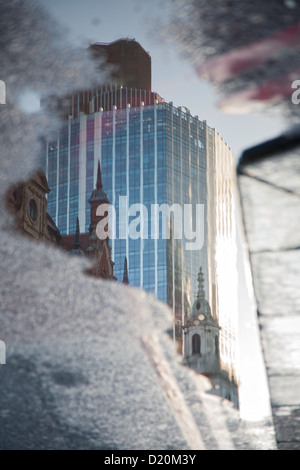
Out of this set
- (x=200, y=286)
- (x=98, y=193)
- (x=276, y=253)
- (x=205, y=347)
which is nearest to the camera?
(x=276, y=253)

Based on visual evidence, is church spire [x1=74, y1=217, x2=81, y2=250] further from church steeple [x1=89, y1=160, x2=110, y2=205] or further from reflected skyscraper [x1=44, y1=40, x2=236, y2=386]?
church steeple [x1=89, y1=160, x2=110, y2=205]

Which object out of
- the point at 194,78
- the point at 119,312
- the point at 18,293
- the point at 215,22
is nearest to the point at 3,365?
the point at 18,293

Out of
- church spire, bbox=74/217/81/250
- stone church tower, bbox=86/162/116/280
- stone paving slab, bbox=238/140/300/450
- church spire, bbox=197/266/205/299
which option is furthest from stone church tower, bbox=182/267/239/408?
church spire, bbox=74/217/81/250

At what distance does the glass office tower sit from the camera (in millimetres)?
4012

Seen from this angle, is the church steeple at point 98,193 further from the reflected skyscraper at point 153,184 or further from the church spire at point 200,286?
the church spire at point 200,286

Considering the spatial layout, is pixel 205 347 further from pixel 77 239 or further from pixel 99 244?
Answer: pixel 77 239

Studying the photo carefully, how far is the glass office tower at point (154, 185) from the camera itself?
401 centimetres

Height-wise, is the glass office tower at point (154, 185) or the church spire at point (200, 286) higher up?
the glass office tower at point (154, 185)

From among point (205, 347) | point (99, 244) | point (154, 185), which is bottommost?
point (205, 347)

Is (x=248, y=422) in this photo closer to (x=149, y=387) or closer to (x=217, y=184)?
(x=149, y=387)

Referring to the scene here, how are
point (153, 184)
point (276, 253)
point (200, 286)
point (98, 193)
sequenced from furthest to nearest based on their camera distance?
point (98, 193) → point (153, 184) → point (200, 286) → point (276, 253)

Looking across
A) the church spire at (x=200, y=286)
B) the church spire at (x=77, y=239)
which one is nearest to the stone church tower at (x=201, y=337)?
the church spire at (x=200, y=286)

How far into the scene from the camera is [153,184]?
4086mm

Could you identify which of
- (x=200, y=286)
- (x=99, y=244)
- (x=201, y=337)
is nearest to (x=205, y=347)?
(x=201, y=337)
